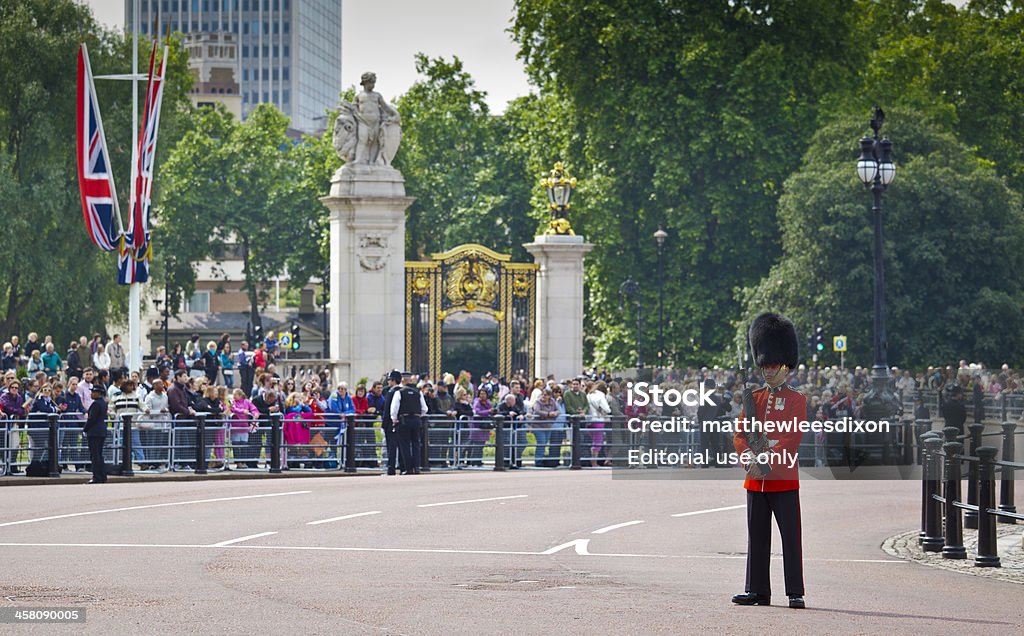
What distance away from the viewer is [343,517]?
20.5 metres

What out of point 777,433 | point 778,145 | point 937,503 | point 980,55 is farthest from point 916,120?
point 777,433

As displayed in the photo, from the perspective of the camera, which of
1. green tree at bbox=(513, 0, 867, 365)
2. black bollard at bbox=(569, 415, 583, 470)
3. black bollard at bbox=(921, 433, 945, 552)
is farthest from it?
green tree at bbox=(513, 0, 867, 365)

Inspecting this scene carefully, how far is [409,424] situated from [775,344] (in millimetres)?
16478

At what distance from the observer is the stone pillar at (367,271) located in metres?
37.5

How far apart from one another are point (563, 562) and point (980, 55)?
51174 mm

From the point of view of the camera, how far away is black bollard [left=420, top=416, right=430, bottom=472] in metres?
30.1

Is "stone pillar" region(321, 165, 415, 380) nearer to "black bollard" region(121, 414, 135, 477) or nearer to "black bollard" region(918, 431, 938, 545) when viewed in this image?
"black bollard" region(121, 414, 135, 477)

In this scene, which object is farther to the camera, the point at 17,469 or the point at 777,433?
the point at 17,469

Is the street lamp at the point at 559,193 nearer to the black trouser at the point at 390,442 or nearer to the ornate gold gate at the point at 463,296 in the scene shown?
the ornate gold gate at the point at 463,296

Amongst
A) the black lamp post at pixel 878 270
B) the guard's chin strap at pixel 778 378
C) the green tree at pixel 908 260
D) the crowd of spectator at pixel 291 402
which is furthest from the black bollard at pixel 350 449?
the green tree at pixel 908 260

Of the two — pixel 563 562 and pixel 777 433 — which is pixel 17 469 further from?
pixel 777 433

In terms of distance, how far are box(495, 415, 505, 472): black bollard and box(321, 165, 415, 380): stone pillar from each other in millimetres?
7188

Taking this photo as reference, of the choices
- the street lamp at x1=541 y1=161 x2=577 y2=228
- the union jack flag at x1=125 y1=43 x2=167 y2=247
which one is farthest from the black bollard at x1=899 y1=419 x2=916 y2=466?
the union jack flag at x1=125 y1=43 x2=167 y2=247

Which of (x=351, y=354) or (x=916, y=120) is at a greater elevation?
(x=916, y=120)
